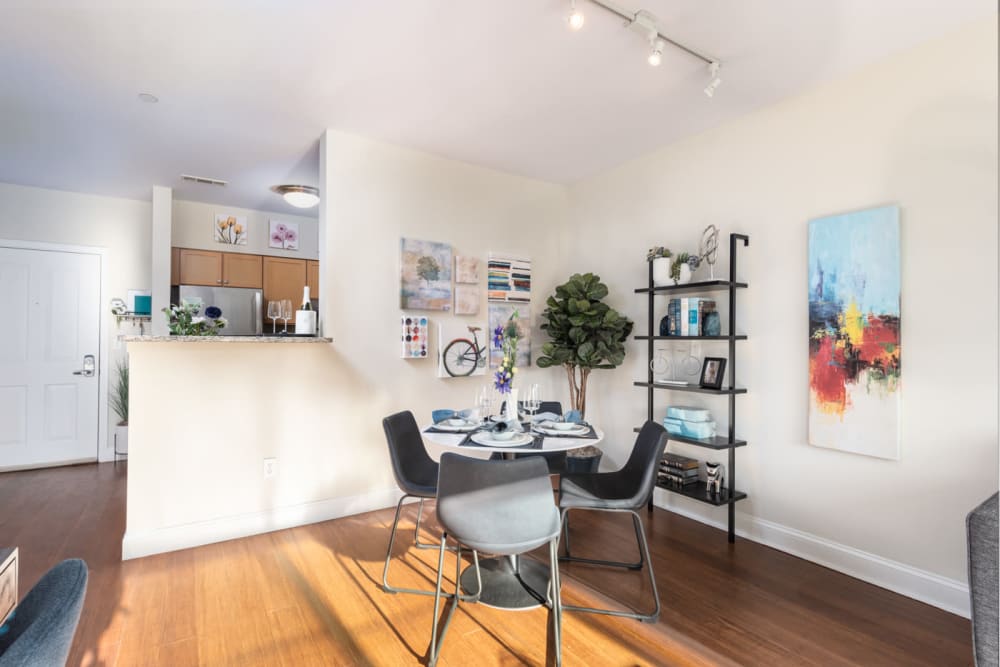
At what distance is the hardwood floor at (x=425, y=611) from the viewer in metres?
1.98

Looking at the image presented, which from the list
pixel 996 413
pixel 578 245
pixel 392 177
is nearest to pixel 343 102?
pixel 392 177

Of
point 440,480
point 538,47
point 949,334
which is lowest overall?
point 440,480

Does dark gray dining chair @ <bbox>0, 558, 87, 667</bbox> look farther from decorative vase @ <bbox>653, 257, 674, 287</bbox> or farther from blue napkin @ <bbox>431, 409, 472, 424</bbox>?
decorative vase @ <bbox>653, 257, 674, 287</bbox>

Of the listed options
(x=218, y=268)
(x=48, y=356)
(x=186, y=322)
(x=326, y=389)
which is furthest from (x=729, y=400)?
(x=48, y=356)

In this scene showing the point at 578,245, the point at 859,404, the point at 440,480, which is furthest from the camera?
the point at 578,245

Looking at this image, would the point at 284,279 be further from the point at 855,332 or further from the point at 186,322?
the point at 855,332

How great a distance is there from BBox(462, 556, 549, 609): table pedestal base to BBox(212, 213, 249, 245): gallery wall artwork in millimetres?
4498

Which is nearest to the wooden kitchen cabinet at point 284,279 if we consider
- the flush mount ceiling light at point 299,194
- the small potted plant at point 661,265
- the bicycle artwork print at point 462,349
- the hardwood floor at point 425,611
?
the flush mount ceiling light at point 299,194

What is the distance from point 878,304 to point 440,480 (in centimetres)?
240

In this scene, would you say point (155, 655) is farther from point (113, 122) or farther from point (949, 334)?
point (949, 334)

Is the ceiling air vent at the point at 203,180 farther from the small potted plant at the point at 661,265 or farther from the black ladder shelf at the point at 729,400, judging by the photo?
the black ladder shelf at the point at 729,400

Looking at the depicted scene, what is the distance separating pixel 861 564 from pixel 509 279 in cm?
307

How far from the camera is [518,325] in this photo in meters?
4.41

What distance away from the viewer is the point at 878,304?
100.0 inches
